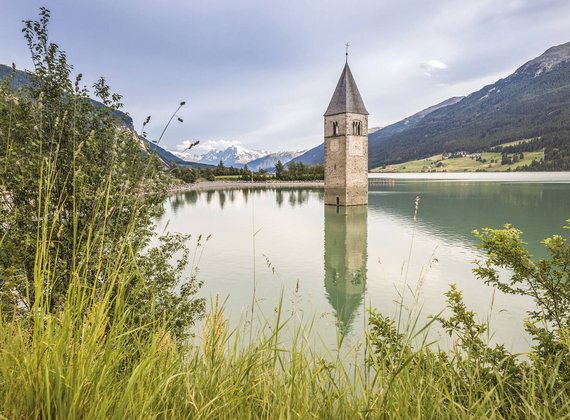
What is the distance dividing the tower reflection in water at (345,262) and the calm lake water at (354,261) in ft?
0.17

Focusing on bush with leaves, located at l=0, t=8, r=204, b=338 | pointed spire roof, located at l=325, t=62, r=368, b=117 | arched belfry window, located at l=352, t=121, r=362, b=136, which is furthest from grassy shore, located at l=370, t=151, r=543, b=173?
bush with leaves, located at l=0, t=8, r=204, b=338

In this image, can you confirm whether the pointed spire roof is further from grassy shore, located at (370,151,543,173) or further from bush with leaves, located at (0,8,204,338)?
grassy shore, located at (370,151,543,173)

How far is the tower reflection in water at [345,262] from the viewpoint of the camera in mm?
9636

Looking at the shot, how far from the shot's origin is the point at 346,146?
134ft

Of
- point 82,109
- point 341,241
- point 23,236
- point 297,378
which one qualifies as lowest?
point 341,241

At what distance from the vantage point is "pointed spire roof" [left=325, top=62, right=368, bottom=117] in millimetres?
42031

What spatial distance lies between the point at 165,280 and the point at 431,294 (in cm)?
900

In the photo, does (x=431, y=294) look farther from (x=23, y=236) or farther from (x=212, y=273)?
(x=23, y=236)

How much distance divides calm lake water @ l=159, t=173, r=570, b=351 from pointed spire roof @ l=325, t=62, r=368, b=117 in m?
15.0

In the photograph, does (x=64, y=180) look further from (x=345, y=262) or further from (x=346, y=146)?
(x=346, y=146)

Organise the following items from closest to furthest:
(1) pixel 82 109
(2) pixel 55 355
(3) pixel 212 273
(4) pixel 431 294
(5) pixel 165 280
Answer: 1. (2) pixel 55 355
2. (1) pixel 82 109
3. (5) pixel 165 280
4. (4) pixel 431 294
5. (3) pixel 212 273

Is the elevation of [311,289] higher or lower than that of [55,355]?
lower

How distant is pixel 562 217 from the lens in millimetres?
26297

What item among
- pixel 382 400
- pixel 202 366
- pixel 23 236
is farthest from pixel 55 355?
pixel 23 236
